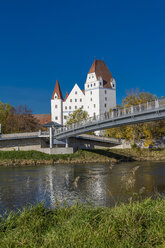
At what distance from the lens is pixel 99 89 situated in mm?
81438

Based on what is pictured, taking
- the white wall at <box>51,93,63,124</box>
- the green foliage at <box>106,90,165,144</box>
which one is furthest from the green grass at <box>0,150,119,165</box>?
the white wall at <box>51,93,63,124</box>

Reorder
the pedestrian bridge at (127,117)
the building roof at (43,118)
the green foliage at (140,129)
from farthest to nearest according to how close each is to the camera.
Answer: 1. the building roof at (43,118)
2. the green foliage at (140,129)
3. the pedestrian bridge at (127,117)

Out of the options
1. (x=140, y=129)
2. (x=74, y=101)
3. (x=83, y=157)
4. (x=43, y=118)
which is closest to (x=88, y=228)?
(x=83, y=157)

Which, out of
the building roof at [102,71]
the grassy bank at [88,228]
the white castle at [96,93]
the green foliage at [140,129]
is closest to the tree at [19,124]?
the white castle at [96,93]

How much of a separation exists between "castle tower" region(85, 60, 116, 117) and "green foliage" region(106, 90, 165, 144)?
29.6m

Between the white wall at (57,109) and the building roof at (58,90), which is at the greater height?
the building roof at (58,90)

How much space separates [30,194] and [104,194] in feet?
13.5

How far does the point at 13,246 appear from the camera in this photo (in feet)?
20.4

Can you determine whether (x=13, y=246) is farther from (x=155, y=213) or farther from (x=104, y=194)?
(x=104, y=194)

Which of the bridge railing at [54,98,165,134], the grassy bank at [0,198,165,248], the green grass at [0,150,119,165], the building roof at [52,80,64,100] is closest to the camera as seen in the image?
the grassy bank at [0,198,165,248]

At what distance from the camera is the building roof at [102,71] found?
82375 millimetres

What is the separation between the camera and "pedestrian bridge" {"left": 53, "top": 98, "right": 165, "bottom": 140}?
25.4 metres

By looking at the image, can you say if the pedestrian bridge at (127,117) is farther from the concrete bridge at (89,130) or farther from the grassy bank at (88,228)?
the grassy bank at (88,228)

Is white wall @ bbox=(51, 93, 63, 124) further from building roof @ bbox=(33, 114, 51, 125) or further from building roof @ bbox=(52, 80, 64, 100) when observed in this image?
building roof @ bbox=(33, 114, 51, 125)
